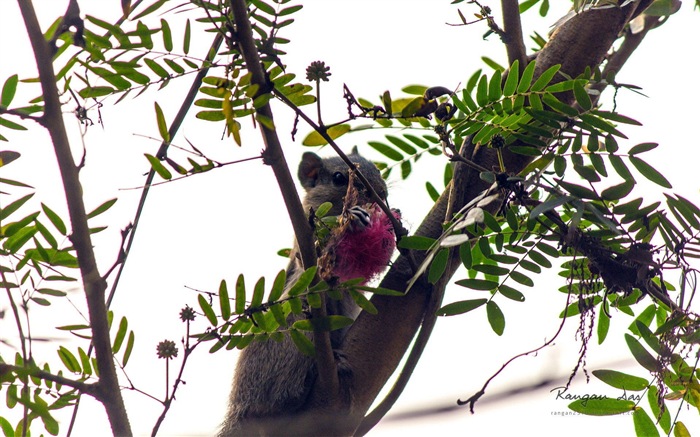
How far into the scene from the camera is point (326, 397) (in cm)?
404

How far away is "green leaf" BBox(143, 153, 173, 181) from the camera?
3034 mm

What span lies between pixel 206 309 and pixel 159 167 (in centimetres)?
68

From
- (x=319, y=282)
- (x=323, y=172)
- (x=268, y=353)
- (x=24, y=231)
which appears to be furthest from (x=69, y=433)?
(x=323, y=172)

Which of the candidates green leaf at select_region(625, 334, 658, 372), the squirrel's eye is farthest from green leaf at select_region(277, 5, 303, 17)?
the squirrel's eye

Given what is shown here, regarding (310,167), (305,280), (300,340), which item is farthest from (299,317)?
(310,167)

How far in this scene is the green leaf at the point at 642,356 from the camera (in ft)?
11.0

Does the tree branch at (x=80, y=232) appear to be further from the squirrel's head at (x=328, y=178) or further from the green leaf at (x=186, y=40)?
the squirrel's head at (x=328, y=178)

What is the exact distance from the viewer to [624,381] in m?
3.47

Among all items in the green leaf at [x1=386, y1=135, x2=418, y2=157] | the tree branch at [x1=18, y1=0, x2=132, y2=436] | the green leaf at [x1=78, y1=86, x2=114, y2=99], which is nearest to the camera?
the tree branch at [x1=18, y1=0, x2=132, y2=436]

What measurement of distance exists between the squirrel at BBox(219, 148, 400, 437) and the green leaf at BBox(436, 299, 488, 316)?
0.56 metres

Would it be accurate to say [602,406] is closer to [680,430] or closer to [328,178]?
[680,430]

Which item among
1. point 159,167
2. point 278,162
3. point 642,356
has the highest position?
point 159,167

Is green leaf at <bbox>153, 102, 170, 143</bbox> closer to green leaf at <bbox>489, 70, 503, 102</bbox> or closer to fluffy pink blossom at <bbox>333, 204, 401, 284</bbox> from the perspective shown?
fluffy pink blossom at <bbox>333, 204, 401, 284</bbox>

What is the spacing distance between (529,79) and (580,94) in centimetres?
34
